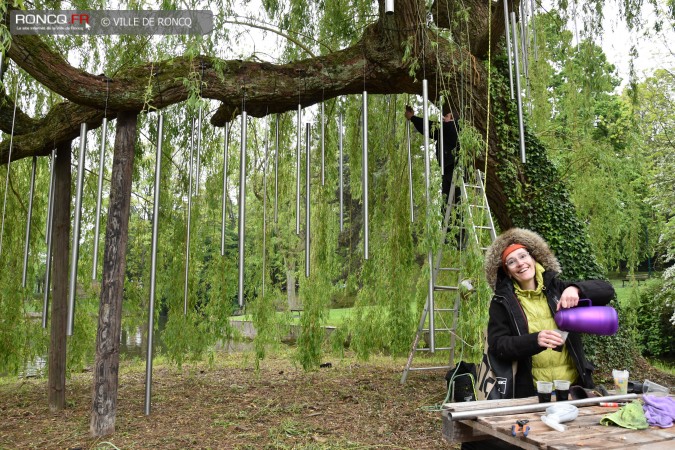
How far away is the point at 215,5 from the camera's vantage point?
192 inches

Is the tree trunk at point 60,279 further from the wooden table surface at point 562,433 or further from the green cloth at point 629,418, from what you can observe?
the green cloth at point 629,418

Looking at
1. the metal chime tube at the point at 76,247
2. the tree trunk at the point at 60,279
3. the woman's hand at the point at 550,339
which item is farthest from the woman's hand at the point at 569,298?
the tree trunk at the point at 60,279

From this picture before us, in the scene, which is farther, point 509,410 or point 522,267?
point 522,267

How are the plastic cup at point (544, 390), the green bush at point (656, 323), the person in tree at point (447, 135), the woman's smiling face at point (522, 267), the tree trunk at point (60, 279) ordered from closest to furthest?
1. the plastic cup at point (544, 390)
2. the woman's smiling face at point (522, 267)
3. the person in tree at point (447, 135)
4. the tree trunk at point (60, 279)
5. the green bush at point (656, 323)

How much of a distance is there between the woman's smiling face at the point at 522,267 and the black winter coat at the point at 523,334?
66 mm

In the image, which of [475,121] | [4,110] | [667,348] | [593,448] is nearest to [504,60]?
[475,121]

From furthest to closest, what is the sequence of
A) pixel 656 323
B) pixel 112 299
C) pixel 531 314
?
pixel 656 323 < pixel 112 299 < pixel 531 314

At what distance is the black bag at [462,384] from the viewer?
2.59m

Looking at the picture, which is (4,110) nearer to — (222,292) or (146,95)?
(146,95)

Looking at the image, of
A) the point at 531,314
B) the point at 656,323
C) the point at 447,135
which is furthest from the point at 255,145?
the point at 656,323

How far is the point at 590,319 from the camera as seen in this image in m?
2.07

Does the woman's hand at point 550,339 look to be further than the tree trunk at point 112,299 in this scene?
No

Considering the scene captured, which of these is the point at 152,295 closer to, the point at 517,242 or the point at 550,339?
the point at 517,242

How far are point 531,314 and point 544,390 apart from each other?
0.42 metres
